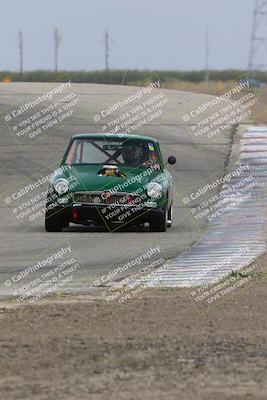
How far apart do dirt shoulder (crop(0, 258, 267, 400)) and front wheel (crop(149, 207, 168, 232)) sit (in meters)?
7.39

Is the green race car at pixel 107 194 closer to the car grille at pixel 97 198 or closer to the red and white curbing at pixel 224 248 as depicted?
the car grille at pixel 97 198

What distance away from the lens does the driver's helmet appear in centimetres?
1912

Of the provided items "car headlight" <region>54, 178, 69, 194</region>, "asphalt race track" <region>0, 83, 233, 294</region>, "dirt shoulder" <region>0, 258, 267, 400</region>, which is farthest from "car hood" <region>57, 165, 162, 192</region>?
"dirt shoulder" <region>0, 258, 267, 400</region>

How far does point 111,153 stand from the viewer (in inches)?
752

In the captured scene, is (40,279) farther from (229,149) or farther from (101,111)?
(101,111)

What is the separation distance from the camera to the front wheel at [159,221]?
1820 centimetres

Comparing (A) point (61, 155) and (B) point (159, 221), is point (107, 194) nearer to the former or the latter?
(B) point (159, 221)

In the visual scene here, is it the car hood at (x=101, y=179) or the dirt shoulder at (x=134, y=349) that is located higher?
the dirt shoulder at (x=134, y=349)

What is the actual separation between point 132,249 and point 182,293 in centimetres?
454

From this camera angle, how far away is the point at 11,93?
47500mm

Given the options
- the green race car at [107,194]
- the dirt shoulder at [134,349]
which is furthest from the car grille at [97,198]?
the dirt shoulder at [134,349]

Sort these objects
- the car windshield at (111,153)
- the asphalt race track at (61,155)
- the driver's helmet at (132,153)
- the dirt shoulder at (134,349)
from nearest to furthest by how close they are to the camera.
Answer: the dirt shoulder at (134,349)
the asphalt race track at (61,155)
the car windshield at (111,153)
the driver's helmet at (132,153)

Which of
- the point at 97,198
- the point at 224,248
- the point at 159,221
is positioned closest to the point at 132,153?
the point at 159,221

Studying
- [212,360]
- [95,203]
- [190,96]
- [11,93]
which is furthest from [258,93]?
[212,360]
